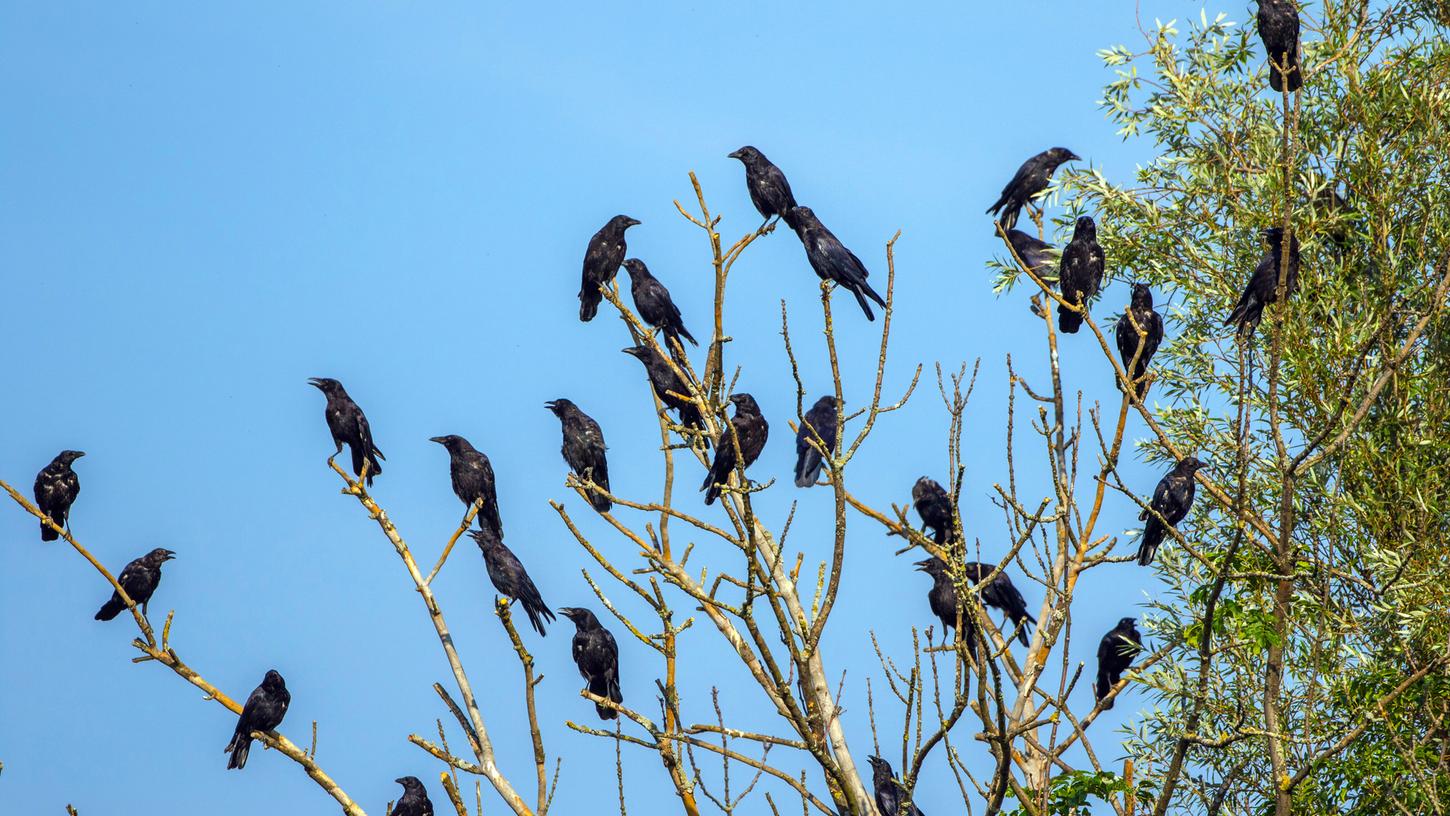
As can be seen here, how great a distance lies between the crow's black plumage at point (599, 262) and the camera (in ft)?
37.0

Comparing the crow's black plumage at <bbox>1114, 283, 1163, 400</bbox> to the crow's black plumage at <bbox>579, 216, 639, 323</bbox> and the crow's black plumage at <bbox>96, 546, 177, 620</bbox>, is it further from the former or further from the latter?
the crow's black plumage at <bbox>96, 546, 177, 620</bbox>

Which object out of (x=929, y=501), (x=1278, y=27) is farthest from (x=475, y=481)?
(x=1278, y=27)

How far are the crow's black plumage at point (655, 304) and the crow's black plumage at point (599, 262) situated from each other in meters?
0.20

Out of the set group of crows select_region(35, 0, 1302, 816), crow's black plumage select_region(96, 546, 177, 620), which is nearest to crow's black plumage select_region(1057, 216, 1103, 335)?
group of crows select_region(35, 0, 1302, 816)

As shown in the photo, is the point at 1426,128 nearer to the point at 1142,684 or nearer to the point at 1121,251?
the point at 1121,251

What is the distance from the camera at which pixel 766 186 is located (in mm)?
10883

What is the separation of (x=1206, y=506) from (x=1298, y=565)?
5.77 feet

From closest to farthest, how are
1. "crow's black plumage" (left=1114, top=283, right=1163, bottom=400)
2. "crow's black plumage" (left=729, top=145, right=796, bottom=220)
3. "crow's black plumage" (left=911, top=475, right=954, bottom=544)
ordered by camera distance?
"crow's black plumage" (left=1114, top=283, right=1163, bottom=400)
"crow's black plumage" (left=729, top=145, right=796, bottom=220)
"crow's black plumage" (left=911, top=475, right=954, bottom=544)

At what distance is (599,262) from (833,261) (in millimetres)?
2672

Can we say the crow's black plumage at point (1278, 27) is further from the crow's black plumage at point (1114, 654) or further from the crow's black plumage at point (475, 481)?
the crow's black plumage at point (475, 481)

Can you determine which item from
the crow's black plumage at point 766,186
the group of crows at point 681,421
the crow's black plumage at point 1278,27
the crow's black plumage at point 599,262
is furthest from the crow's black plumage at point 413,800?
the crow's black plumage at point 1278,27

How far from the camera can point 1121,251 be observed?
38.3ft

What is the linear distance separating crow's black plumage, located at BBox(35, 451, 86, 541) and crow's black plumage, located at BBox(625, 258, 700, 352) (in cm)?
543

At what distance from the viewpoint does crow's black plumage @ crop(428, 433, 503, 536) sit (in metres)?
11.1
